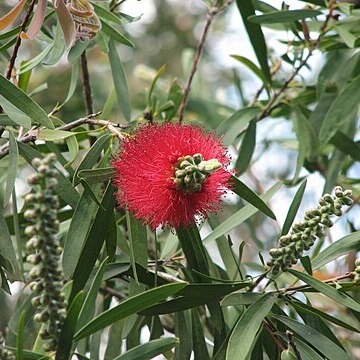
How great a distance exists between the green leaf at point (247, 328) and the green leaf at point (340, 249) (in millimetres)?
121

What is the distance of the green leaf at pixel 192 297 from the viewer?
96 centimetres

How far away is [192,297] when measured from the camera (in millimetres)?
968

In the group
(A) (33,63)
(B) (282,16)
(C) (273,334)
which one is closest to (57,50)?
(A) (33,63)

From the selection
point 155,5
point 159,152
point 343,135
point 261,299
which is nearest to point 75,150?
point 159,152

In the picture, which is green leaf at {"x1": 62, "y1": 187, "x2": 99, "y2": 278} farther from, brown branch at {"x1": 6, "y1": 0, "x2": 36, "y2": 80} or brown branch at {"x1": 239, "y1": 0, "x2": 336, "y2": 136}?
brown branch at {"x1": 239, "y1": 0, "x2": 336, "y2": 136}

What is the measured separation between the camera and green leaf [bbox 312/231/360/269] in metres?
1.04

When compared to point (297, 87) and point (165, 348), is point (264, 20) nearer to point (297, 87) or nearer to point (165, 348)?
point (297, 87)

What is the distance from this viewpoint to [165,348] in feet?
2.82

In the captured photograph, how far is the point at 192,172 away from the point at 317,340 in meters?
0.26

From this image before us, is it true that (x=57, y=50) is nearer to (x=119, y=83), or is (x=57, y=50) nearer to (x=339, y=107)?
(x=119, y=83)

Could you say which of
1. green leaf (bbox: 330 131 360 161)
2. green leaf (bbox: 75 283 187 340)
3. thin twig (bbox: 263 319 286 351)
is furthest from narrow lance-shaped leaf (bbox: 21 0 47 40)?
green leaf (bbox: 330 131 360 161)

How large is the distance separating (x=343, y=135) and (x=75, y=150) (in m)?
0.61

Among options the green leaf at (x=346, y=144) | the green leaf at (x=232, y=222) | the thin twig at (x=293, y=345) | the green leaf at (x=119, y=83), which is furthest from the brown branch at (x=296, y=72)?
the thin twig at (x=293, y=345)

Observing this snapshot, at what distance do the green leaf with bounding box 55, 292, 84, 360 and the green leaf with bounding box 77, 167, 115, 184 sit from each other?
21cm
